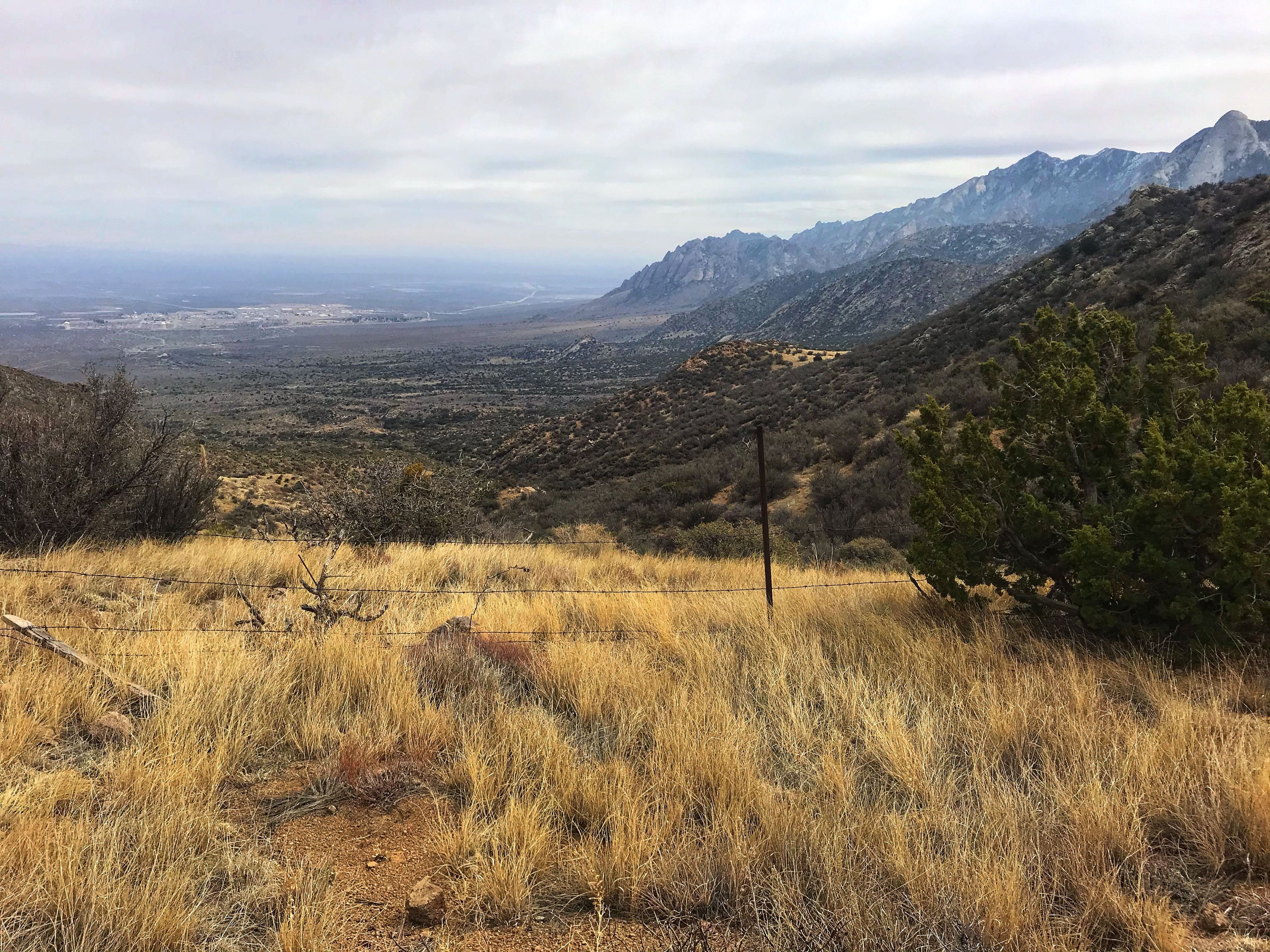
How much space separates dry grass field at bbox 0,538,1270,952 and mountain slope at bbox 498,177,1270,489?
1375cm

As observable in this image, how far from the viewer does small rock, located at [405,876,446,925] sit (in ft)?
7.75

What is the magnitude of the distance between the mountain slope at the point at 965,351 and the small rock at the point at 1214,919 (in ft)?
48.2

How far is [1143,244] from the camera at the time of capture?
103ft

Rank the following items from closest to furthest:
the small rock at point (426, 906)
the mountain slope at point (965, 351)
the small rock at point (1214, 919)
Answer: the small rock at point (1214, 919)
the small rock at point (426, 906)
the mountain slope at point (965, 351)

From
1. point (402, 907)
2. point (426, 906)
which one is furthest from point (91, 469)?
point (426, 906)

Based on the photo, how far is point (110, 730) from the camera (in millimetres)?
3461

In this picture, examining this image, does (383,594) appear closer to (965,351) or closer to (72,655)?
(72,655)

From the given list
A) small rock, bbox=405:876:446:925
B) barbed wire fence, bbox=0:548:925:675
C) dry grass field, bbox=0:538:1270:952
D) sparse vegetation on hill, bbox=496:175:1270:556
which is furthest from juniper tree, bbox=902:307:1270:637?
sparse vegetation on hill, bbox=496:175:1270:556

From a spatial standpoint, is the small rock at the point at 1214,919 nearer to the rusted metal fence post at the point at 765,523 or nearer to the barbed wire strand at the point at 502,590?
the rusted metal fence post at the point at 765,523

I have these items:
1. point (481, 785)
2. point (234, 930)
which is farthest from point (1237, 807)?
point (234, 930)

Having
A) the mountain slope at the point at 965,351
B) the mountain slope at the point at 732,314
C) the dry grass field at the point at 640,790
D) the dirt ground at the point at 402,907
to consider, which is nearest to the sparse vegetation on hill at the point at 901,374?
the mountain slope at the point at 965,351

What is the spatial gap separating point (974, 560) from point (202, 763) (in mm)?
5062

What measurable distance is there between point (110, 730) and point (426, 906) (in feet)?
7.69

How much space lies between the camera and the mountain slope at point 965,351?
20219mm
